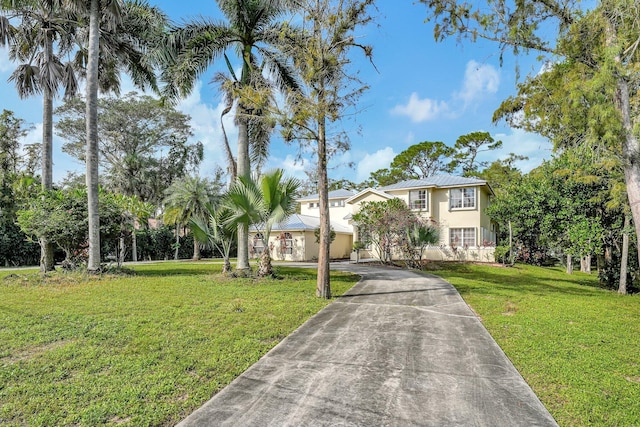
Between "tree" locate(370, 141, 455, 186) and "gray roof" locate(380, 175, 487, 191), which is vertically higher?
"tree" locate(370, 141, 455, 186)

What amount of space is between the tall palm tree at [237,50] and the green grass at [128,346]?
5.12 m

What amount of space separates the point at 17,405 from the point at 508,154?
1565 inches

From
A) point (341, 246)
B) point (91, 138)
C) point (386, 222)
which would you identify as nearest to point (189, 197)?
point (91, 138)

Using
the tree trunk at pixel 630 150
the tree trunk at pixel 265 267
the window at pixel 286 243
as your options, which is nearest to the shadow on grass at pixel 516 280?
the tree trunk at pixel 630 150

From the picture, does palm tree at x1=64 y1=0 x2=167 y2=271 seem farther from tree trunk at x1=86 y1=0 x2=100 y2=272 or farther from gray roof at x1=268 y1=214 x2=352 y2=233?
gray roof at x1=268 y1=214 x2=352 y2=233

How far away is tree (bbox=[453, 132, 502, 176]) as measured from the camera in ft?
122

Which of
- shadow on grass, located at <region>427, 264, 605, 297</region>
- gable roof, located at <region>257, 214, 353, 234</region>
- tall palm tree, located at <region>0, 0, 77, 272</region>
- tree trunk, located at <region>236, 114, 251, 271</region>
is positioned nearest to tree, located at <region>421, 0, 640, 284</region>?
shadow on grass, located at <region>427, 264, 605, 297</region>

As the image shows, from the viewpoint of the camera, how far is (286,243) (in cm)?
2505

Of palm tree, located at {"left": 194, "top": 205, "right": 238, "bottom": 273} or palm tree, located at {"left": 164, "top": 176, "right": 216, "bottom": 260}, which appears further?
palm tree, located at {"left": 164, "top": 176, "right": 216, "bottom": 260}

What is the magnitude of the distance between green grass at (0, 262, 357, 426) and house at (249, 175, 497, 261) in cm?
1440

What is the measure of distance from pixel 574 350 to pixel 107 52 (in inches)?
732

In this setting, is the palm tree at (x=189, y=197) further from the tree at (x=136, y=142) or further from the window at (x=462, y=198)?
the window at (x=462, y=198)

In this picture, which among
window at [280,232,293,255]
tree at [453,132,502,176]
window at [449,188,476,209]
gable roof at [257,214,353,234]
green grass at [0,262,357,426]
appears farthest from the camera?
tree at [453,132,502,176]

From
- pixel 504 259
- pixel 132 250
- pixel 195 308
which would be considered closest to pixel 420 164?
pixel 504 259
